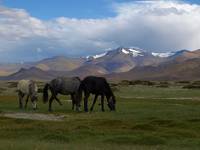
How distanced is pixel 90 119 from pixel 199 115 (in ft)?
29.0

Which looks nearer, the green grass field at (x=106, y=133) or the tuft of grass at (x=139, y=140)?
the green grass field at (x=106, y=133)

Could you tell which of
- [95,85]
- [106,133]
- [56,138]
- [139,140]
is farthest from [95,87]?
[139,140]

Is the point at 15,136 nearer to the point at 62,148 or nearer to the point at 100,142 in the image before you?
the point at 100,142

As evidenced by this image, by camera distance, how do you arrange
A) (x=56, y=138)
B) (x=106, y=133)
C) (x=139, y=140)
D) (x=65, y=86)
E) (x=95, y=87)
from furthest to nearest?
(x=65, y=86) → (x=95, y=87) → (x=106, y=133) → (x=56, y=138) → (x=139, y=140)

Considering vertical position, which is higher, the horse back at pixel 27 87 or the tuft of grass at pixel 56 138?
the horse back at pixel 27 87

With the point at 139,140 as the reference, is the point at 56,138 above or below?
above

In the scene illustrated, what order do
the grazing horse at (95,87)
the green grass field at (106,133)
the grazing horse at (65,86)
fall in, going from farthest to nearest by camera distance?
the grazing horse at (65,86) → the grazing horse at (95,87) → the green grass field at (106,133)

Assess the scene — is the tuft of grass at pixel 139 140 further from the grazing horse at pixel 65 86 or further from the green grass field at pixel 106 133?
the grazing horse at pixel 65 86

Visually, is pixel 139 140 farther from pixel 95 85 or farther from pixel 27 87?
pixel 27 87

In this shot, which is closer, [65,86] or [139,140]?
[139,140]

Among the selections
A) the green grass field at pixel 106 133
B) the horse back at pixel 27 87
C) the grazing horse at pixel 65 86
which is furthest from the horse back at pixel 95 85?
the horse back at pixel 27 87

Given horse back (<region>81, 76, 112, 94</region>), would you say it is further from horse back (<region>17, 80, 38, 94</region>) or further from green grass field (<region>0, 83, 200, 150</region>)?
horse back (<region>17, 80, 38, 94</region>)

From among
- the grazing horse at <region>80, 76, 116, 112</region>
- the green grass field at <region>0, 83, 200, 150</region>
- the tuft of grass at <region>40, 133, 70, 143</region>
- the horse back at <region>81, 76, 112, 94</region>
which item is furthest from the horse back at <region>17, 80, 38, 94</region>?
the tuft of grass at <region>40, 133, 70, 143</region>

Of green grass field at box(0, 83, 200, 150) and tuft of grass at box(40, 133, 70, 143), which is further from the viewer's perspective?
tuft of grass at box(40, 133, 70, 143)
